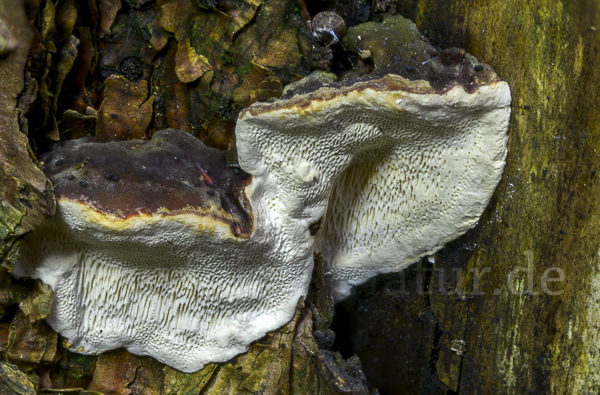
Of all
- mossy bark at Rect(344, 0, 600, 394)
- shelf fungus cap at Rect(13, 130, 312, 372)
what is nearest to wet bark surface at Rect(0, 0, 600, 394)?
mossy bark at Rect(344, 0, 600, 394)

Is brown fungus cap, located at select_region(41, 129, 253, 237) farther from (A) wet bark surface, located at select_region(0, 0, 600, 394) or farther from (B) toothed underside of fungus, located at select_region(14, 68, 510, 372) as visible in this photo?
(A) wet bark surface, located at select_region(0, 0, 600, 394)

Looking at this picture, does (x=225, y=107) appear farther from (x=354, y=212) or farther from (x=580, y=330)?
(x=580, y=330)

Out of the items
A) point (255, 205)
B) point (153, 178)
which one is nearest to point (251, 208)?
point (255, 205)

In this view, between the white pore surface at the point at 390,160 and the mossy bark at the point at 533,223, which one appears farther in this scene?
the mossy bark at the point at 533,223

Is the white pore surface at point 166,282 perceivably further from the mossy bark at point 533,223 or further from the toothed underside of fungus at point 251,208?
the mossy bark at point 533,223

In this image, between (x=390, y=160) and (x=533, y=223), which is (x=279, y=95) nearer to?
(x=390, y=160)

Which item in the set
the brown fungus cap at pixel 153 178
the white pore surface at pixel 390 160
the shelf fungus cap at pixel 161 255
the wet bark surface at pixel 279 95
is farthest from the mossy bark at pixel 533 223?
the brown fungus cap at pixel 153 178

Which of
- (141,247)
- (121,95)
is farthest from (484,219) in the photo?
(121,95)
